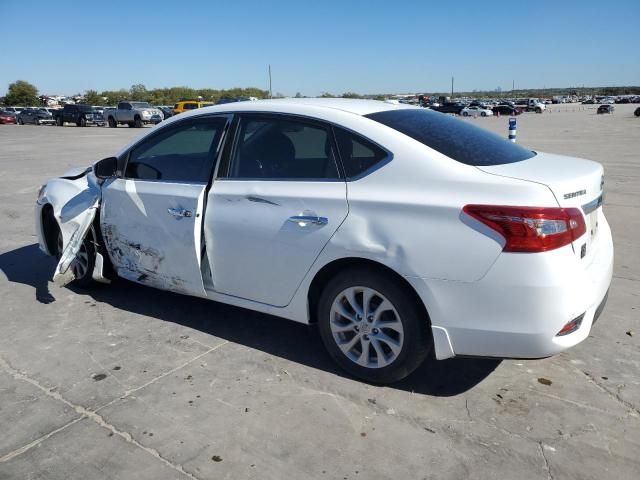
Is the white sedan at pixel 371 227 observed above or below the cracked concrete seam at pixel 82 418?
above

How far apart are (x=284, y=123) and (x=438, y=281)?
4.99 feet

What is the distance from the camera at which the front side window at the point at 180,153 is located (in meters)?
3.97

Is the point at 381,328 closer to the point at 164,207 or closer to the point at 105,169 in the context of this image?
the point at 164,207

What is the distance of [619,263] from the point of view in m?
5.73

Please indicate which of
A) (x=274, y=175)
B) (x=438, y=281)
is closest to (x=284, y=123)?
(x=274, y=175)

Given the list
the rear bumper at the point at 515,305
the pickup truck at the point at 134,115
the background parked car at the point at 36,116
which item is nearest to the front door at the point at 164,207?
the rear bumper at the point at 515,305

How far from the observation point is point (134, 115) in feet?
124

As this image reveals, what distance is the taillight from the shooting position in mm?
2760

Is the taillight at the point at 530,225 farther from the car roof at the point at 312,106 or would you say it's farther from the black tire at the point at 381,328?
the car roof at the point at 312,106

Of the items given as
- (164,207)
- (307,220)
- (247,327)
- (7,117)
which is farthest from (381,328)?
(7,117)

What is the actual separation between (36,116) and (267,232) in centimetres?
5004

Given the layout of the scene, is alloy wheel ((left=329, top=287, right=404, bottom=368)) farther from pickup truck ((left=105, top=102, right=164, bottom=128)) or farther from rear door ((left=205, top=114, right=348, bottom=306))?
pickup truck ((left=105, top=102, right=164, bottom=128))

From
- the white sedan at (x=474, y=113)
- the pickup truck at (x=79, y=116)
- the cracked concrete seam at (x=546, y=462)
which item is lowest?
the cracked concrete seam at (x=546, y=462)

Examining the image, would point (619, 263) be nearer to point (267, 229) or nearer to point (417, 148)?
point (417, 148)
